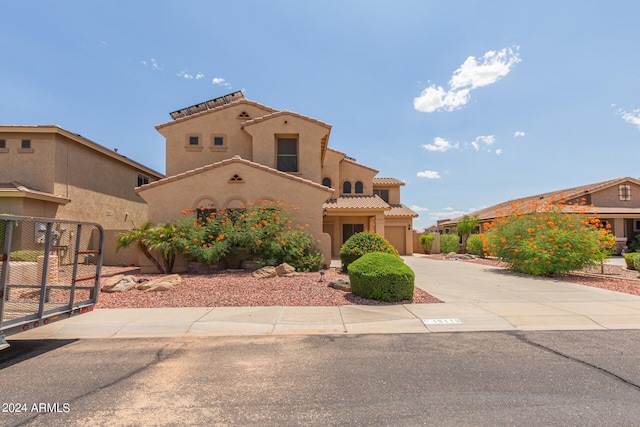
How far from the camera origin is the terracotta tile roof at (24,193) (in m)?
13.6

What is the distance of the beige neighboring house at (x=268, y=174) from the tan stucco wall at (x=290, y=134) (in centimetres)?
5

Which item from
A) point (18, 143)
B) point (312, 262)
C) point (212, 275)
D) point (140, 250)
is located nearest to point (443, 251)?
point (312, 262)

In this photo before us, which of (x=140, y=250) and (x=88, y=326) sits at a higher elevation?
(x=140, y=250)

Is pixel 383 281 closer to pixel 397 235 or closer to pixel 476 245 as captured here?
pixel 476 245

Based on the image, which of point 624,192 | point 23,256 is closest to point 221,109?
point 23,256

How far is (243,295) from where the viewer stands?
8.77 meters

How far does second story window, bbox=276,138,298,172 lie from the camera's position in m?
17.5

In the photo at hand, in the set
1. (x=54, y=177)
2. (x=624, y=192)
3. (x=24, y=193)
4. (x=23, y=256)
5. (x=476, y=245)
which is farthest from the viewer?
(x=624, y=192)

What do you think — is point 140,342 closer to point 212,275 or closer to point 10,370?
point 10,370

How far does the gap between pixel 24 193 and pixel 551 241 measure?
70.9 ft

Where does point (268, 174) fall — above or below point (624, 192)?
below

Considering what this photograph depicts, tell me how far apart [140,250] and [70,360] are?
878 centimetres

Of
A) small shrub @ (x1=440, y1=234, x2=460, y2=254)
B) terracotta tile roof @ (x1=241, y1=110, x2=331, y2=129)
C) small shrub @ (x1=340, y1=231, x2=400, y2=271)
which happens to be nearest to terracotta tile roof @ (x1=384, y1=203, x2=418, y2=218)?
small shrub @ (x1=440, y1=234, x2=460, y2=254)

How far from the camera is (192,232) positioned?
12.3 metres
